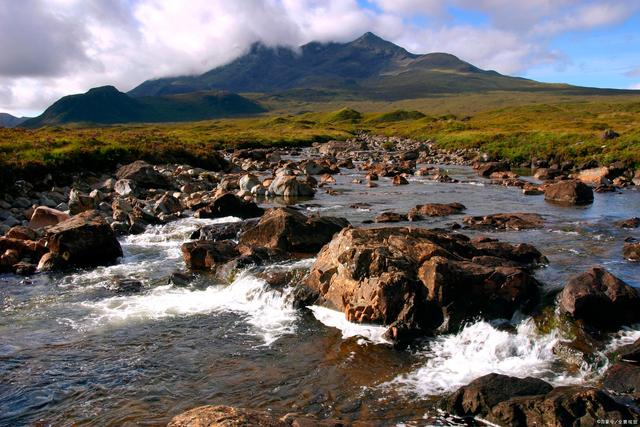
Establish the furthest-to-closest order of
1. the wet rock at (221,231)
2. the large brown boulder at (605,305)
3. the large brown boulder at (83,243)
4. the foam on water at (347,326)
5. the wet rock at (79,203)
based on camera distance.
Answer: the wet rock at (79,203)
the wet rock at (221,231)
the large brown boulder at (83,243)
the foam on water at (347,326)
the large brown boulder at (605,305)

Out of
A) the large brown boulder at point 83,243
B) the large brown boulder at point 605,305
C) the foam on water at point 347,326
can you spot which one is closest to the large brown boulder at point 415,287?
the foam on water at point 347,326

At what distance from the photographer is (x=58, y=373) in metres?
14.3

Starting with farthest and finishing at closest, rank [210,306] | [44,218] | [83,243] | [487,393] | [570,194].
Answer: [570,194], [44,218], [83,243], [210,306], [487,393]

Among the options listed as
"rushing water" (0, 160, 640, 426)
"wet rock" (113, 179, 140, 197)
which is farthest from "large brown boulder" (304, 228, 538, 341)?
"wet rock" (113, 179, 140, 197)

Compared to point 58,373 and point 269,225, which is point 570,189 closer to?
point 269,225

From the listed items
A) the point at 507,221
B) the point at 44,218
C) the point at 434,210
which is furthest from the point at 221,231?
the point at 507,221

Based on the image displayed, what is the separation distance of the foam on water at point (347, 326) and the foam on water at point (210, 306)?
1.04 meters

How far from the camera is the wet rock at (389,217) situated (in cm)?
3275

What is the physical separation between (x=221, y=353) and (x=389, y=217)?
765 inches

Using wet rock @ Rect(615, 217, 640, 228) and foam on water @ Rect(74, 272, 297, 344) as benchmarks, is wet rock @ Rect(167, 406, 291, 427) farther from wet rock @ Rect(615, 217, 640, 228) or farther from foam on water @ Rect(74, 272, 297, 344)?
wet rock @ Rect(615, 217, 640, 228)

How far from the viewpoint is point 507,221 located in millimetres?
30578

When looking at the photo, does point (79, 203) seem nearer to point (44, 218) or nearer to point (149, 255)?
point (44, 218)

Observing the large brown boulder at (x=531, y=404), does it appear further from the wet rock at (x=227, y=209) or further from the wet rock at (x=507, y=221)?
the wet rock at (x=227, y=209)

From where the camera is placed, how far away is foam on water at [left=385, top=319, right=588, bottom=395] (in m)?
13.4
